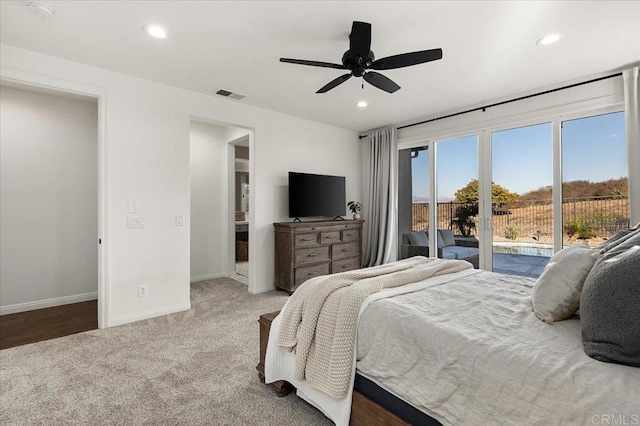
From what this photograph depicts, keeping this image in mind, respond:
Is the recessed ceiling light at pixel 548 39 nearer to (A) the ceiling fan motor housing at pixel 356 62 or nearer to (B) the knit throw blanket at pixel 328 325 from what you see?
(A) the ceiling fan motor housing at pixel 356 62

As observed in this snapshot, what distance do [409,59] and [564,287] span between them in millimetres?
1759

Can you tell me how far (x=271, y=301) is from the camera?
12.9 feet

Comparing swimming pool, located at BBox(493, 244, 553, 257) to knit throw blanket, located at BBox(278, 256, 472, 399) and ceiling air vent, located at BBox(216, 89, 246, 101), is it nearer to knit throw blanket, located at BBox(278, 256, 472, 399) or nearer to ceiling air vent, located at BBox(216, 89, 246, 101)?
knit throw blanket, located at BBox(278, 256, 472, 399)

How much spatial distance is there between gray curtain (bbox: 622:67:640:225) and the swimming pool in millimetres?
879

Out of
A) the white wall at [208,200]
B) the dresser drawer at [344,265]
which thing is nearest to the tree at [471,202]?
the dresser drawer at [344,265]

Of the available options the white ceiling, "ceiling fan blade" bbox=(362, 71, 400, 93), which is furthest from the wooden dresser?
"ceiling fan blade" bbox=(362, 71, 400, 93)

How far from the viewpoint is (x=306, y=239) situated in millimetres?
4297

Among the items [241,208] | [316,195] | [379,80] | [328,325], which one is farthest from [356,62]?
[241,208]

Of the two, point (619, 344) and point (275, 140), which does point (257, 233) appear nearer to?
point (275, 140)

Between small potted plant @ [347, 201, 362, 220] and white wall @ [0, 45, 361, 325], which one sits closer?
white wall @ [0, 45, 361, 325]

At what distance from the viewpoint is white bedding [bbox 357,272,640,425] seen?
963 mm

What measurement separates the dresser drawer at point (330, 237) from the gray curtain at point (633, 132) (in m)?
3.28

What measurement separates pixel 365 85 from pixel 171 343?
325 centimetres

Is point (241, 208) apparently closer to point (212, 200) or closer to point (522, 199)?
point (212, 200)
